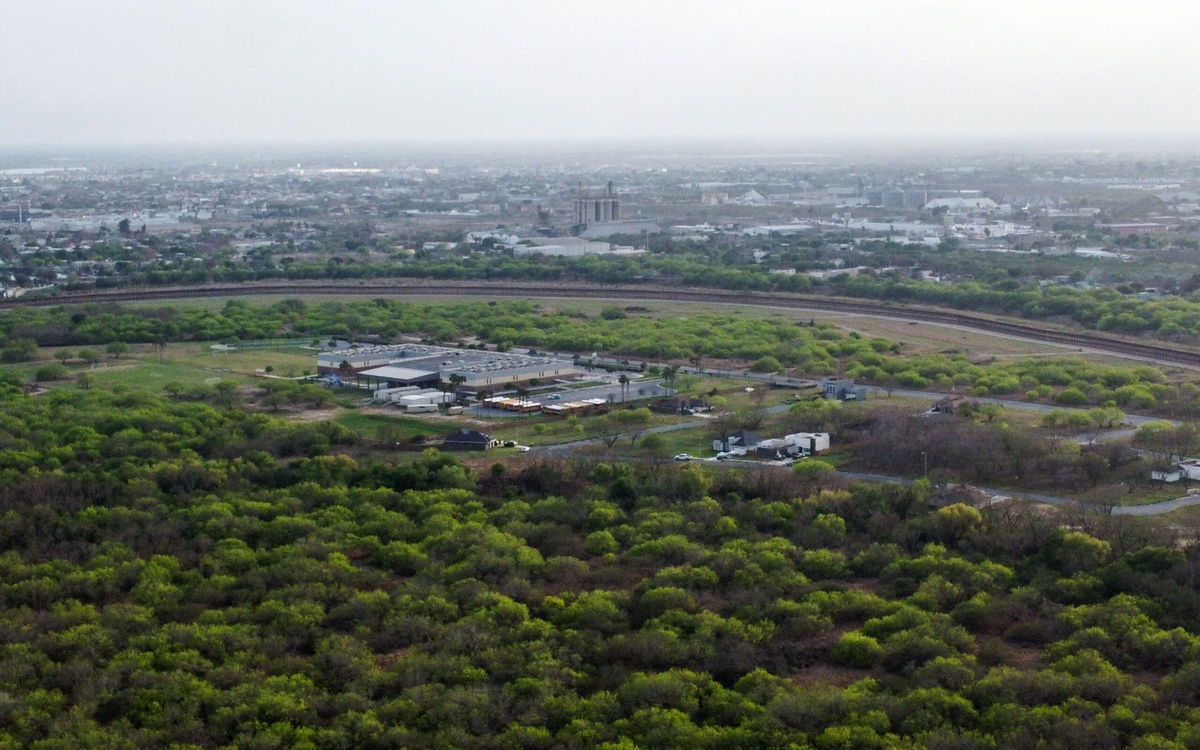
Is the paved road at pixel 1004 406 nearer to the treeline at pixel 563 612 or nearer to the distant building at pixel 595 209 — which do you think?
the treeline at pixel 563 612

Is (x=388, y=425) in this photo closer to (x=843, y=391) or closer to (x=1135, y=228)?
(x=843, y=391)

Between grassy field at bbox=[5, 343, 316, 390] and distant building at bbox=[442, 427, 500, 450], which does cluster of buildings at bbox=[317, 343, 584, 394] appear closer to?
grassy field at bbox=[5, 343, 316, 390]

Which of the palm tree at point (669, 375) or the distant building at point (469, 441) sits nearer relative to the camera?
the distant building at point (469, 441)

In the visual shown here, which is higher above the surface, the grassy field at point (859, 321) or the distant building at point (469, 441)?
the distant building at point (469, 441)

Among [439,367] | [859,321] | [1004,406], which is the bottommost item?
[859,321]

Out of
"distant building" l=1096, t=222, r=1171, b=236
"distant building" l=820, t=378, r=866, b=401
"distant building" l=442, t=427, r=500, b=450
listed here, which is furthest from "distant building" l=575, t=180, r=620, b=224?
"distant building" l=442, t=427, r=500, b=450

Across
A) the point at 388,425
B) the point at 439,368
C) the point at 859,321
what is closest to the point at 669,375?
the point at 439,368

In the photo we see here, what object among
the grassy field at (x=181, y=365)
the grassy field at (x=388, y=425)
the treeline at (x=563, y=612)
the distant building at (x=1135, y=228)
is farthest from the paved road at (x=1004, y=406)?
the distant building at (x=1135, y=228)
